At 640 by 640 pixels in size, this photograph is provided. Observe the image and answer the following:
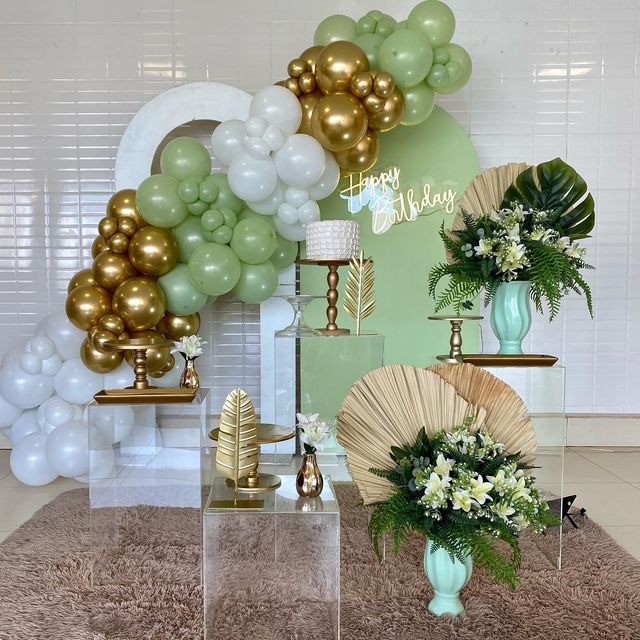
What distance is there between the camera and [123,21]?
3604 mm

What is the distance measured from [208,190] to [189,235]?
0.24 meters

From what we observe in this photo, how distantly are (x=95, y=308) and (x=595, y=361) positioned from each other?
279 centimetres

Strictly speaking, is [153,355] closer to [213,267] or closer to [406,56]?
[213,267]

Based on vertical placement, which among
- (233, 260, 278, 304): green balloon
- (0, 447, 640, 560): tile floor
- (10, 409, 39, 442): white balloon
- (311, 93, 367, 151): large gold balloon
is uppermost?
(311, 93, 367, 151): large gold balloon

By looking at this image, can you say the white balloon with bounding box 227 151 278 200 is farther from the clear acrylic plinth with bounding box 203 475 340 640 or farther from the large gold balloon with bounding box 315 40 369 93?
the clear acrylic plinth with bounding box 203 475 340 640

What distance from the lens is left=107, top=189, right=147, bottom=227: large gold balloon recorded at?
2904 mm

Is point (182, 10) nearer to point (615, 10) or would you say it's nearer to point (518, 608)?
point (615, 10)

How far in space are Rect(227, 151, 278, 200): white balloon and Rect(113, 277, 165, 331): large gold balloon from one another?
560mm

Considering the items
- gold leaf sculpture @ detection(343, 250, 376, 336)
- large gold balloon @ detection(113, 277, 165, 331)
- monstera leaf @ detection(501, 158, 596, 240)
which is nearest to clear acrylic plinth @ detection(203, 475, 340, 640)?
gold leaf sculpture @ detection(343, 250, 376, 336)

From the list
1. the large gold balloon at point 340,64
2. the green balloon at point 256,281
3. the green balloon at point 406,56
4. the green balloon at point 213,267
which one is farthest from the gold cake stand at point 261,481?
the green balloon at point 406,56

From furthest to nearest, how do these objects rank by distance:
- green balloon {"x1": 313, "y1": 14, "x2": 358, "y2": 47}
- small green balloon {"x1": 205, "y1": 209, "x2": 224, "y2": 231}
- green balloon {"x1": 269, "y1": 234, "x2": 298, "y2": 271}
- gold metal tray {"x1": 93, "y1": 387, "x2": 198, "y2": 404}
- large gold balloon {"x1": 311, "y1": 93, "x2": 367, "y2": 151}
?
green balloon {"x1": 269, "y1": 234, "x2": 298, "y2": 271} → green balloon {"x1": 313, "y1": 14, "x2": 358, "y2": 47} → small green balloon {"x1": 205, "y1": 209, "x2": 224, "y2": 231} → large gold balloon {"x1": 311, "y1": 93, "x2": 367, "y2": 151} → gold metal tray {"x1": 93, "y1": 387, "x2": 198, "y2": 404}

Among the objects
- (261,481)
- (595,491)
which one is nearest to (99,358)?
(261,481)

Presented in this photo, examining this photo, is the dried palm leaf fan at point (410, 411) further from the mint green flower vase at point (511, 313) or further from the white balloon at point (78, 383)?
the white balloon at point (78, 383)

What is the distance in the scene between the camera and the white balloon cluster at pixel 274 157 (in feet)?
8.79
